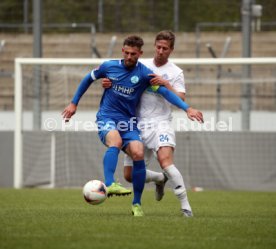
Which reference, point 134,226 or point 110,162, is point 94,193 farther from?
point 134,226

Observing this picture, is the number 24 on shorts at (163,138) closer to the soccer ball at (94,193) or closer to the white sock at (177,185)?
the white sock at (177,185)

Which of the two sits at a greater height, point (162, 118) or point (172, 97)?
point (172, 97)

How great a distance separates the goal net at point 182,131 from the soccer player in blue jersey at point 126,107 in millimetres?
6701

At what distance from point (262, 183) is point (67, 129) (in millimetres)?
4122

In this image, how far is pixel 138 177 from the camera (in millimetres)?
9359

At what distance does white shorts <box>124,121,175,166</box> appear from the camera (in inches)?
370

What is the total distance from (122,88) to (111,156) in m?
0.81

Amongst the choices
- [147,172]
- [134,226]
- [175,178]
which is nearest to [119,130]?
[175,178]

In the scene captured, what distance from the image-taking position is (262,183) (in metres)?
16.6

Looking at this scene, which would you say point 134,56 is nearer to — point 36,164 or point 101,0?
point 36,164

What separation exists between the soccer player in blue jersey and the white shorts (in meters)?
0.14

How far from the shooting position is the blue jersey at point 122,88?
30.8ft

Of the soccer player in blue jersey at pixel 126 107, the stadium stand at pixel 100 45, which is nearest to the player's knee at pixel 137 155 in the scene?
the soccer player in blue jersey at pixel 126 107

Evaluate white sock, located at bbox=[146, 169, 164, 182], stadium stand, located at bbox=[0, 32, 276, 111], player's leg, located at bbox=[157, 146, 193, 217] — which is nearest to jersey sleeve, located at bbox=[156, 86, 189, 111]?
player's leg, located at bbox=[157, 146, 193, 217]
